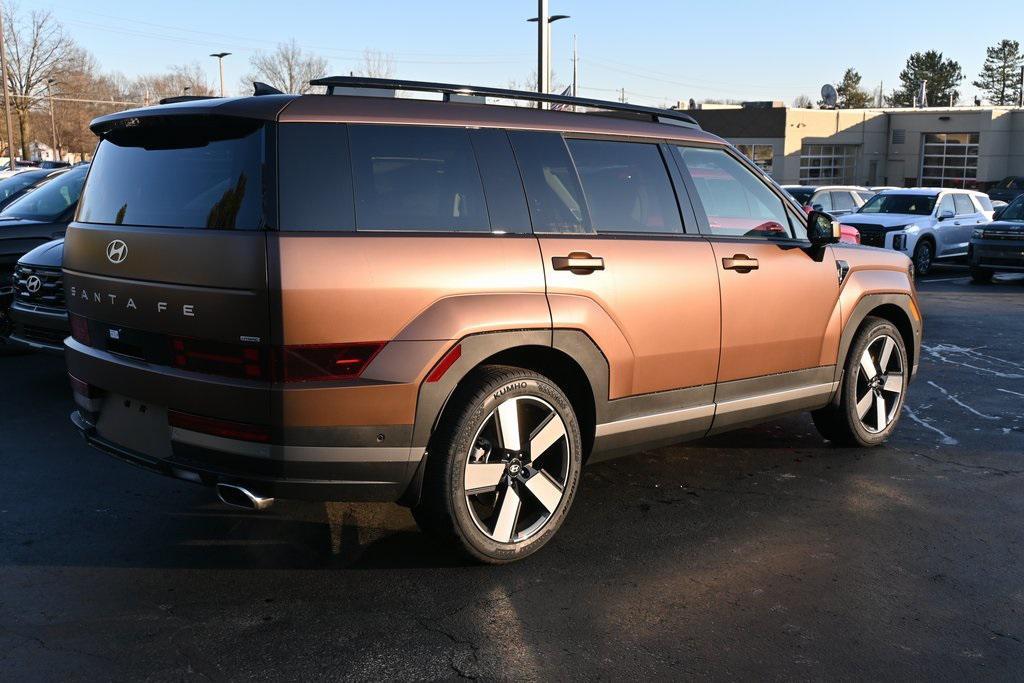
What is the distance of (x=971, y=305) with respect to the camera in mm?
14609

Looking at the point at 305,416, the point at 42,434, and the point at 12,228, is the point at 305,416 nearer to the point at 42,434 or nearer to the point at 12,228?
the point at 42,434

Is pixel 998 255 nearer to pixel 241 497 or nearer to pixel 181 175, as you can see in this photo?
pixel 181 175

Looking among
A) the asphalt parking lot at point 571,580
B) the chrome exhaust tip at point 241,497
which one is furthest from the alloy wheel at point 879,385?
the chrome exhaust tip at point 241,497

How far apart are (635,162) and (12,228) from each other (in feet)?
22.1

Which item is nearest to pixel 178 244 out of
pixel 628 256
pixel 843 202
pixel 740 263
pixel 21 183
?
pixel 628 256

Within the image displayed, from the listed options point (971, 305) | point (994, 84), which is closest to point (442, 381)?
point (971, 305)

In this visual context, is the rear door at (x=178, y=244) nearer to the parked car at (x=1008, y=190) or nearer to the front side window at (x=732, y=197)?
the front side window at (x=732, y=197)

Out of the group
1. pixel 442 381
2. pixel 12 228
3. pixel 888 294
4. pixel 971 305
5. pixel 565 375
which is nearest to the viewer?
pixel 442 381

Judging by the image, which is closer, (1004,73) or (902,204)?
(902,204)

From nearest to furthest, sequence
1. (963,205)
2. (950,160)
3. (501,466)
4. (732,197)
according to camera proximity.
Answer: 1. (501,466)
2. (732,197)
3. (963,205)
4. (950,160)

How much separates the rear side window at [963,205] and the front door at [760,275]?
16.8 metres

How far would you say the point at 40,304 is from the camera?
7.68m

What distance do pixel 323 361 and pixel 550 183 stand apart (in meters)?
1.45

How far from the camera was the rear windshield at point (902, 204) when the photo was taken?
20078 mm
